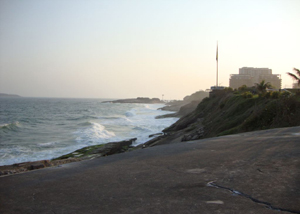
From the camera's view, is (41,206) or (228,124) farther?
(228,124)

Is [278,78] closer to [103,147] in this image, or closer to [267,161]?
[103,147]

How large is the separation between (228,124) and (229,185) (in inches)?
552

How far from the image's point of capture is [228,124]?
59.8 feet

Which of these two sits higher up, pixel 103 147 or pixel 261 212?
pixel 261 212

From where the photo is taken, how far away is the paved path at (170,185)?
4066 mm

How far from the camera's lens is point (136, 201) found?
4301 millimetres

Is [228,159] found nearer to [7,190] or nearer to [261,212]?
[261,212]

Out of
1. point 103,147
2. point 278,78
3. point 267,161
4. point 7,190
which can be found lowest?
point 103,147

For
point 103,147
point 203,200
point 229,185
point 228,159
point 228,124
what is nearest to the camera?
point 203,200

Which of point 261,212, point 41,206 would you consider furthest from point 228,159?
point 41,206

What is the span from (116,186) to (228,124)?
14.5m

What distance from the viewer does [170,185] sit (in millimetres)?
4977

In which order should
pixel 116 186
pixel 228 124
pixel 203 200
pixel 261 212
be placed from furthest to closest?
pixel 228 124 → pixel 116 186 → pixel 203 200 → pixel 261 212

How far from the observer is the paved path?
407cm
